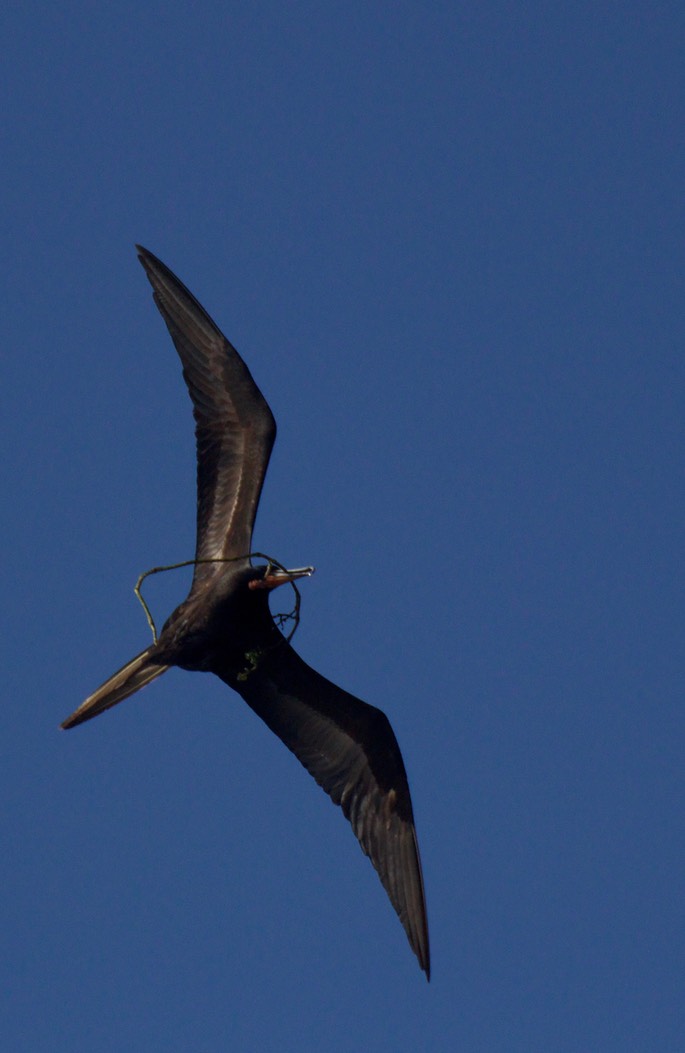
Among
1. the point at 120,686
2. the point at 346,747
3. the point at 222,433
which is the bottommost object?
the point at 346,747

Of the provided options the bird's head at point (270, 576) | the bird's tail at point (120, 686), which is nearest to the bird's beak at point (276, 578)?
the bird's head at point (270, 576)

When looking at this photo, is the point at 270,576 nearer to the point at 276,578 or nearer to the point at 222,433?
the point at 276,578

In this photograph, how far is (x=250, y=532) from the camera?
473 inches

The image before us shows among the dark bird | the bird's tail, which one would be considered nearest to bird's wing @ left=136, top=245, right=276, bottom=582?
the dark bird

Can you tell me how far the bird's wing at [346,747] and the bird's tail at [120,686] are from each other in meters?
1.07

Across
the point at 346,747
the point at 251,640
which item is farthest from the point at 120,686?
the point at 346,747

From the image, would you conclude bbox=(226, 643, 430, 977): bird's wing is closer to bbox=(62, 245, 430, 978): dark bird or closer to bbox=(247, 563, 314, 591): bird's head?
bbox=(62, 245, 430, 978): dark bird

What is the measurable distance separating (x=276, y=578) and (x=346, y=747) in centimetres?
190

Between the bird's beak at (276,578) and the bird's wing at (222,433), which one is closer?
the bird's beak at (276,578)

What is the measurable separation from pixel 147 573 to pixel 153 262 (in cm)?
283

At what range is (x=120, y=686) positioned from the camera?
36.8 ft

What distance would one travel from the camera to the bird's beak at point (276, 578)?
11.1 meters

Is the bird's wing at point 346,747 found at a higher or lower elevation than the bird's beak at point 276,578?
lower

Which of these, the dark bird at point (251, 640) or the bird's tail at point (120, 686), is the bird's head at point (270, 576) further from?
the bird's tail at point (120, 686)
